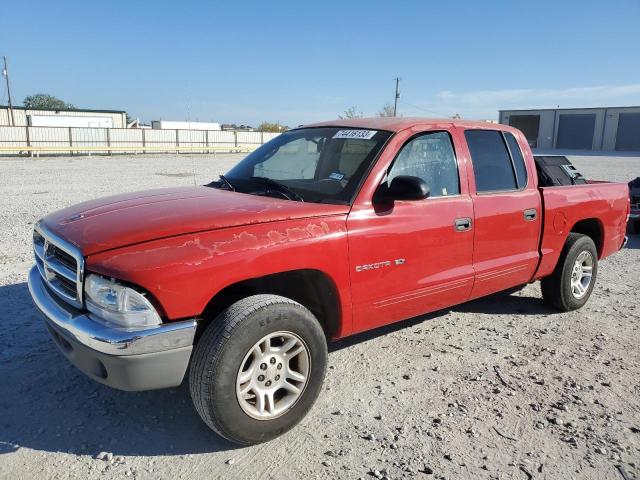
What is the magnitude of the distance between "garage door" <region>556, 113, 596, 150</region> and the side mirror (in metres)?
61.3

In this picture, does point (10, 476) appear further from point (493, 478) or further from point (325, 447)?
point (493, 478)

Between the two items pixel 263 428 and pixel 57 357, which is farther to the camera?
pixel 57 357

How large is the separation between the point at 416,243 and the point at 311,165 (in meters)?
1.06

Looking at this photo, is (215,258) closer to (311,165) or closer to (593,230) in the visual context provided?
(311,165)

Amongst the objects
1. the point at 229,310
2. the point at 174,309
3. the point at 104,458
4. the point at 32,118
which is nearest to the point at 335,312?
the point at 229,310

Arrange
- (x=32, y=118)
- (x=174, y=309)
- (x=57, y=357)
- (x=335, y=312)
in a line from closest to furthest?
(x=174, y=309) < (x=335, y=312) < (x=57, y=357) < (x=32, y=118)

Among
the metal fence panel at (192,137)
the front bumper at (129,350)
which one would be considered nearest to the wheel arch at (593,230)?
the front bumper at (129,350)

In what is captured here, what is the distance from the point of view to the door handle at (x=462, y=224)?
3855 mm

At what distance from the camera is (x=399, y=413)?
3.26 meters

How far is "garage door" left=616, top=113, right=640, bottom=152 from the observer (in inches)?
2090

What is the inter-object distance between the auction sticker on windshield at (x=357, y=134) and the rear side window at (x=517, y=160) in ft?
5.11

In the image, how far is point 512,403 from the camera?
3.40 m

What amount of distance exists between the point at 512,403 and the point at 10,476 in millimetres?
2981

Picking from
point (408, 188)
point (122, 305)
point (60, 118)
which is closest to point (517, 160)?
point (408, 188)
